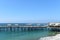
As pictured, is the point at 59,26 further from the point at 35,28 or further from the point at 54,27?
the point at 35,28

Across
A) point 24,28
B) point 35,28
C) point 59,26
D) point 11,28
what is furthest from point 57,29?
point 11,28

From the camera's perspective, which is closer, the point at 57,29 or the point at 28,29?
the point at 57,29

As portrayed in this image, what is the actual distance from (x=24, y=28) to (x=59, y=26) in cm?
1251

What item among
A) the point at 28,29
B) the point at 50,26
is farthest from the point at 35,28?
the point at 50,26

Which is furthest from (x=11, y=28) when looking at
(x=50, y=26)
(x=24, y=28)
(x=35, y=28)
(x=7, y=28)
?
(x=50, y=26)

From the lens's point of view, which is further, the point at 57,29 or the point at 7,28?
the point at 7,28

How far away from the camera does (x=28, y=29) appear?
142 feet

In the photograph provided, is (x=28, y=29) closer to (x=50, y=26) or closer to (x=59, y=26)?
(x=50, y=26)

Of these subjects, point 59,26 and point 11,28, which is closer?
point 59,26

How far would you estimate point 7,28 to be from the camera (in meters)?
44.8

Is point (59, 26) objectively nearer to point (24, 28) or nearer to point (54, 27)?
point (54, 27)

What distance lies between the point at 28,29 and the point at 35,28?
2.87 metres

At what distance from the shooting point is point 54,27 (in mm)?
41562

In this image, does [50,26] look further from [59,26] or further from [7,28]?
[7,28]
